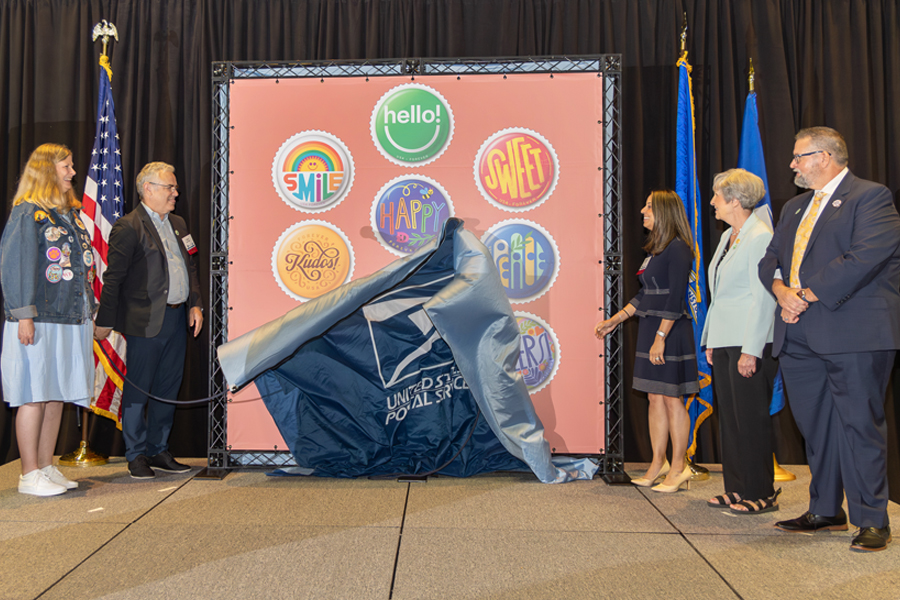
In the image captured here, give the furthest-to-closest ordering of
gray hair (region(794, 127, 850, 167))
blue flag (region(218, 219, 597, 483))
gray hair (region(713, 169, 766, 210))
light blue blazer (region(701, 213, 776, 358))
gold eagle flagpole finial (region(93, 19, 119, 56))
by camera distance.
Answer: gold eagle flagpole finial (region(93, 19, 119, 56))
blue flag (region(218, 219, 597, 483))
gray hair (region(713, 169, 766, 210))
light blue blazer (region(701, 213, 776, 358))
gray hair (region(794, 127, 850, 167))

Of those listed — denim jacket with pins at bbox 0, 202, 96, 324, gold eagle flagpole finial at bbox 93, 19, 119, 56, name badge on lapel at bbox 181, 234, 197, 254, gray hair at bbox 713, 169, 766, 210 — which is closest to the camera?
gray hair at bbox 713, 169, 766, 210

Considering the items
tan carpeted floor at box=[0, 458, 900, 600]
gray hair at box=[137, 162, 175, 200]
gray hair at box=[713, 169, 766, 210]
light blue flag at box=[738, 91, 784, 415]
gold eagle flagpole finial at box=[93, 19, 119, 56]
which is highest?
gold eagle flagpole finial at box=[93, 19, 119, 56]

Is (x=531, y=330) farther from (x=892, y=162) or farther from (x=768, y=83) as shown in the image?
(x=892, y=162)

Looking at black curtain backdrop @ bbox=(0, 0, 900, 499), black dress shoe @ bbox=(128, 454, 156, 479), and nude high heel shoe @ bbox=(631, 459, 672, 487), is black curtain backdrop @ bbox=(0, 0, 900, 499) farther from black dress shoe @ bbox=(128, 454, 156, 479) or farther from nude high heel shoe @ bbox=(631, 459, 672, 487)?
black dress shoe @ bbox=(128, 454, 156, 479)

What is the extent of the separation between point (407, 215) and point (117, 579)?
2258 mm

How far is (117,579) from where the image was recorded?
82.2 inches

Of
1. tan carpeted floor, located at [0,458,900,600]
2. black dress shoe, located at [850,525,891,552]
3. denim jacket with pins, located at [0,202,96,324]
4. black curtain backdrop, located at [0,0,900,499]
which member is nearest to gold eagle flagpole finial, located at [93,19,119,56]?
black curtain backdrop, located at [0,0,900,499]

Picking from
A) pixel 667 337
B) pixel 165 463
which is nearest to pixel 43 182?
pixel 165 463

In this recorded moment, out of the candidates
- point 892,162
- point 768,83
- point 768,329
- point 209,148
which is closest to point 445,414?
point 768,329

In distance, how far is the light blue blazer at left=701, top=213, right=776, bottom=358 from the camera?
274cm

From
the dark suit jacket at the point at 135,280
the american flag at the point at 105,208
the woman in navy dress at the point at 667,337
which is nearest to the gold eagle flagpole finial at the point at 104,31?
the american flag at the point at 105,208

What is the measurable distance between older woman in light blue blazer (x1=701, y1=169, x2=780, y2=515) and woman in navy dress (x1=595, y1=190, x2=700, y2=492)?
24 cm

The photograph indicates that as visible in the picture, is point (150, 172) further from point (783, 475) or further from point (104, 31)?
point (783, 475)

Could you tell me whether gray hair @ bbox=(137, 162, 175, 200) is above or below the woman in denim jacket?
above
